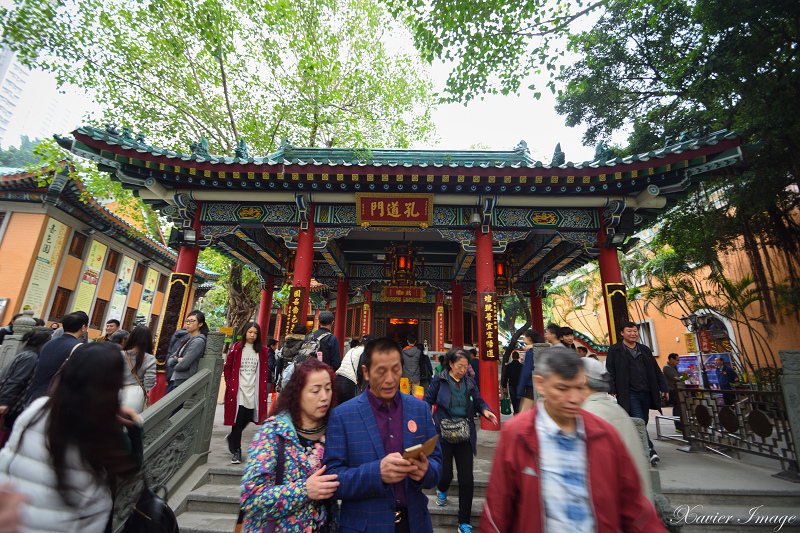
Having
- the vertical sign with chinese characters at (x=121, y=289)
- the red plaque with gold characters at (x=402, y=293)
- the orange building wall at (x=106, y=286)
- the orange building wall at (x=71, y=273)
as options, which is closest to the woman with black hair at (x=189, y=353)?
the red plaque with gold characters at (x=402, y=293)

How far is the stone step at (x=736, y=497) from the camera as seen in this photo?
396 centimetres

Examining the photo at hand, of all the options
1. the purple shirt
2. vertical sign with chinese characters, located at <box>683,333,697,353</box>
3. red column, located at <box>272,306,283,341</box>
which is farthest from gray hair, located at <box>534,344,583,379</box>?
vertical sign with chinese characters, located at <box>683,333,697,353</box>

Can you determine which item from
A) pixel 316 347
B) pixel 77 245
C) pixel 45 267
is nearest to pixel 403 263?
pixel 316 347

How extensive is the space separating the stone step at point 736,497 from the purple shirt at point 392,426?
3797 millimetres

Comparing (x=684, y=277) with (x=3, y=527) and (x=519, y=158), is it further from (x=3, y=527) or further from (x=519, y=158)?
(x=3, y=527)

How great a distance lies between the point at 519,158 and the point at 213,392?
964cm

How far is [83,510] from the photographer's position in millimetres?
1410

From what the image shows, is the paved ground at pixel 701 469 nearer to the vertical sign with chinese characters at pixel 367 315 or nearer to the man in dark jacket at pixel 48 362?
the man in dark jacket at pixel 48 362

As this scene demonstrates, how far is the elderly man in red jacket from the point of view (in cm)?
153

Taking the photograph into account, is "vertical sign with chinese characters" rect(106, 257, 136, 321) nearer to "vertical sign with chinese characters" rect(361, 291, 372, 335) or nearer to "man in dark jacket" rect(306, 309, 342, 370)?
"vertical sign with chinese characters" rect(361, 291, 372, 335)

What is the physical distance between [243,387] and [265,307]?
7.19 m

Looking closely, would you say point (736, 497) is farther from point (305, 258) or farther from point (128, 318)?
point (128, 318)

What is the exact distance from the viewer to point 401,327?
44.8 ft

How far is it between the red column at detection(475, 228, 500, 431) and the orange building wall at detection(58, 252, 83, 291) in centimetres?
1572
